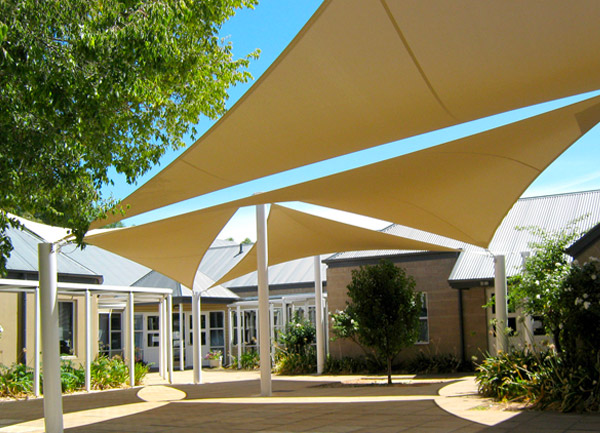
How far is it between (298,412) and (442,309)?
8.97 meters

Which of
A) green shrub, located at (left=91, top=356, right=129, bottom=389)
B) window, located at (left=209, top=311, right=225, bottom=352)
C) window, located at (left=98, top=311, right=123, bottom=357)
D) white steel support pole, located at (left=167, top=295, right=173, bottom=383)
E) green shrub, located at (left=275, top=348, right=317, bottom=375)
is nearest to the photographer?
green shrub, located at (left=91, top=356, right=129, bottom=389)

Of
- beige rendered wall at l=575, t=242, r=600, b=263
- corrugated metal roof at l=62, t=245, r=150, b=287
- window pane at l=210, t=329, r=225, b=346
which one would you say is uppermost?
corrugated metal roof at l=62, t=245, r=150, b=287

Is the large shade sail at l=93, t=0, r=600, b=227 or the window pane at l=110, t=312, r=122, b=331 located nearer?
the large shade sail at l=93, t=0, r=600, b=227

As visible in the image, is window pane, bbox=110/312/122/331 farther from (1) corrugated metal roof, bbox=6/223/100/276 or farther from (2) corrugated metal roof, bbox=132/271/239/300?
(1) corrugated metal roof, bbox=6/223/100/276

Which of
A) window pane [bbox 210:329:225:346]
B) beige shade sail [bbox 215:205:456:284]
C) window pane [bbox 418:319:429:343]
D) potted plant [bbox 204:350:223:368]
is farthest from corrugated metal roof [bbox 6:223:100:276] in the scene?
window pane [bbox 418:319:429:343]

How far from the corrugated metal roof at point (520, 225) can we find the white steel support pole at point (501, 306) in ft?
13.9

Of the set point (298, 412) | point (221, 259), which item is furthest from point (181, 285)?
point (298, 412)

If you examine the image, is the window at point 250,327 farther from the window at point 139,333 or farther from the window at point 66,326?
the window at point 66,326

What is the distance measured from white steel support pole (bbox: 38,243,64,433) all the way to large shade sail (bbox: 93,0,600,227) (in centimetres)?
212

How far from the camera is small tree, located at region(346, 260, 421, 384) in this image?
12648 mm

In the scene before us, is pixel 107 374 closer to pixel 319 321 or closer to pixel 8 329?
pixel 8 329

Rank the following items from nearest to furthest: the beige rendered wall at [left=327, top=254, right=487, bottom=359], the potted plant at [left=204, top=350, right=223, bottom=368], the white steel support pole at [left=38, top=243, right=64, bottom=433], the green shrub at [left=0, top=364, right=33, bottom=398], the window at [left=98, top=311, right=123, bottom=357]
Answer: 1. the white steel support pole at [left=38, top=243, right=64, bottom=433]
2. the green shrub at [left=0, top=364, right=33, bottom=398]
3. the beige rendered wall at [left=327, top=254, right=487, bottom=359]
4. the window at [left=98, top=311, right=123, bottom=357]
5. the potted plant at [left=204, top=350, right=223, bottom=368]

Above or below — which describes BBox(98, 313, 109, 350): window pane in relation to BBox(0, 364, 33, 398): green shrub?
above

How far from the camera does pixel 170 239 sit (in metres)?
10.9
